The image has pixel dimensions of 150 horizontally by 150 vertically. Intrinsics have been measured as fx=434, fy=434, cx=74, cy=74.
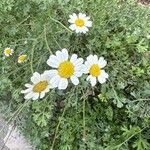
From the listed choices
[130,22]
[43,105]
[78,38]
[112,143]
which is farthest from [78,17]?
[112,143]

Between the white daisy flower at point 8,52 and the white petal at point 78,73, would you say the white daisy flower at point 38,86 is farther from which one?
the white daisy flower at point 8,52

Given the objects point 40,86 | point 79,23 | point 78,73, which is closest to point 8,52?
point 79,23

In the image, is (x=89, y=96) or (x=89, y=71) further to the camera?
(x=89, y=96)

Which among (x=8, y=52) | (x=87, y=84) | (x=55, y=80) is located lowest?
(x=87, y=84)

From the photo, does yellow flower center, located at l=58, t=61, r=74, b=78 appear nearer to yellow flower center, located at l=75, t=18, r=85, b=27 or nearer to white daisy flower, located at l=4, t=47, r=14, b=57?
yellow flower center, located at l=75, t=18, r=85, b=27

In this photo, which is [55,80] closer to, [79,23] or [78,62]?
[78,62]

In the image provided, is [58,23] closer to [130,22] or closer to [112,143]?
[130,22]
